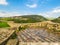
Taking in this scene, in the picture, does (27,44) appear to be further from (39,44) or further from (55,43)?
(55,43)

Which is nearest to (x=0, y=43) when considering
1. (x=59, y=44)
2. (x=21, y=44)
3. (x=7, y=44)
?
(x=7, y=44)

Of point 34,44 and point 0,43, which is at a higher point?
point 34,44

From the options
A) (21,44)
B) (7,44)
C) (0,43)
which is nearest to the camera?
(21,44)

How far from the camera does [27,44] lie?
285 inches

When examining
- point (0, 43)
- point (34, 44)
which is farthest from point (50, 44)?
point (0, 43)

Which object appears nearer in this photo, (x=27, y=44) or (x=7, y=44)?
(x=27, y=44)

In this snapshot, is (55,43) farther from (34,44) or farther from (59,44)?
(34,44)

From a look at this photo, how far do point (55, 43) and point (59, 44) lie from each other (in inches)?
8.1

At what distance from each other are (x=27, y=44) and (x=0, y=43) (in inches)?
219

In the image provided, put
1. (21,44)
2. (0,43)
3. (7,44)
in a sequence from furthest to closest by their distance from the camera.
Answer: (7,44) → (0,43) → (21,44)

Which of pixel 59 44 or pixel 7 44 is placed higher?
pixel 59 44

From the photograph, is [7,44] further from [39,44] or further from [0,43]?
[39,44]

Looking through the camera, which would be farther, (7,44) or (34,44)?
(7,44)

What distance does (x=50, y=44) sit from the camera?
7301mm
